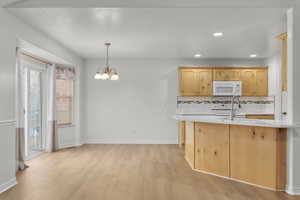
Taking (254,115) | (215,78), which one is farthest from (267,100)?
(215,78)

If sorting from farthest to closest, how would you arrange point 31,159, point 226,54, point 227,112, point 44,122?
point 227,112 → point 226,54 → point 44,122 → point 31,159

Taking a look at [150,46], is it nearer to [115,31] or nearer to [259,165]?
[115,31]

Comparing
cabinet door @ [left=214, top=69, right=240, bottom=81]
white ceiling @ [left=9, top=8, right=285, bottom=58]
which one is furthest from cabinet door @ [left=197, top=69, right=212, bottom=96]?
white ceiling @ [left=9, top=8, right=285, bottom=58]

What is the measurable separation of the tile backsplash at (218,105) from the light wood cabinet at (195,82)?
386 mm

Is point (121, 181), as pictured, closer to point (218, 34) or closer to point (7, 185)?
point (7, 185)

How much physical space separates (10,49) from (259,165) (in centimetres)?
404

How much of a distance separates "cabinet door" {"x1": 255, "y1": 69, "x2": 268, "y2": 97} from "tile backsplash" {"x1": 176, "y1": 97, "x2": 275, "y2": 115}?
1.19 ft

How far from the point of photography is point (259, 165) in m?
3.42

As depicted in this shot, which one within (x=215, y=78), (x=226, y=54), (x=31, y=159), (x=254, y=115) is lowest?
(x=31, y=159)

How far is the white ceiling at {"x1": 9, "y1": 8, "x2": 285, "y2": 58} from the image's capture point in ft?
11.4

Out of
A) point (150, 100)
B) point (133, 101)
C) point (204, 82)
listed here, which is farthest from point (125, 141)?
point (204, 82)

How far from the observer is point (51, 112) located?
5922 millimetres

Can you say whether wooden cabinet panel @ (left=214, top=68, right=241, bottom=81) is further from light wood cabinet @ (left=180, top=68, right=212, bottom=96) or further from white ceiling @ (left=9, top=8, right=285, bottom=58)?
white ceiling @ (left=9, top=8, right=285, bottom=58)

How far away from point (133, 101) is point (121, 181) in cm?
365
